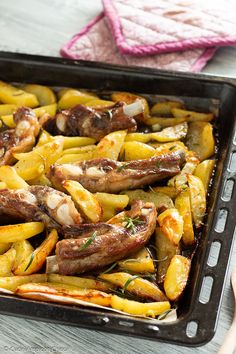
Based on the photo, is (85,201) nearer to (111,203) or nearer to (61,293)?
(111,203)

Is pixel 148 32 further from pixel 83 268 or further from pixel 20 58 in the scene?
pixel 83 268

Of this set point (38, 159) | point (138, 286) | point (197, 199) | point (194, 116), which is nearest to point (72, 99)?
point (38, 159)

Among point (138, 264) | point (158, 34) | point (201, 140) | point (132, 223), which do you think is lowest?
point (138, 264)

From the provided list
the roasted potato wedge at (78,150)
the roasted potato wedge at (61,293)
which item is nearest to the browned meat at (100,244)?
the roasted potato wedge at (61,293)

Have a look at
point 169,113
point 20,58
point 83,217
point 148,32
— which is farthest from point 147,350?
point 148,32

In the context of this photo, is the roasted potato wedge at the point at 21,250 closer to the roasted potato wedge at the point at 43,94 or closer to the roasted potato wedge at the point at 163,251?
the roasted potato wedge at the point at 163,251

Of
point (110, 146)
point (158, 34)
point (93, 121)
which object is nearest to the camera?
point (110, 146)

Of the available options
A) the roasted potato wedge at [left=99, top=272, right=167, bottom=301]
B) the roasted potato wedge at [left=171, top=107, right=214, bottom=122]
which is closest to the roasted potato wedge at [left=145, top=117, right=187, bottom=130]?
the roasted potato wedge at [left=171, top=107, right=214, bottom=122]
